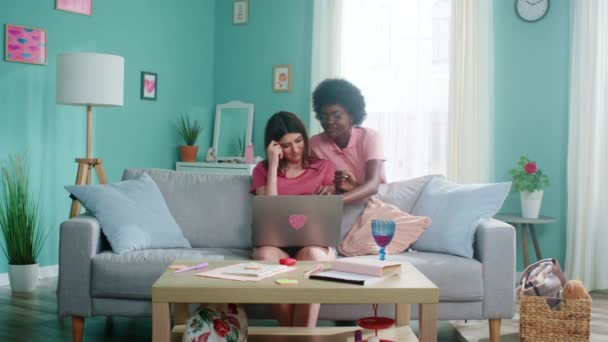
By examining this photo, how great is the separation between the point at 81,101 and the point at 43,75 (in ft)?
1.97

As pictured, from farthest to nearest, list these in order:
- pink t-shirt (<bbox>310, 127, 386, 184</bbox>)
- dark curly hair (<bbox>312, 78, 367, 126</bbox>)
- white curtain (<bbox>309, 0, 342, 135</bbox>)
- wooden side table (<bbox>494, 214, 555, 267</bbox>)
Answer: white curtain (<bbox>309, 0, 342, 135</bbox>)
wooden side table (<bbox>494, 214, 555, 267</bbox>)
dark curly hair (<bbox>312, 78, 367, 126</bbox>)
pink t-shirt (<bbox>310, 127, 386, 184</bbox>)

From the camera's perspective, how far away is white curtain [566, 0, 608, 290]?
4.48 meters

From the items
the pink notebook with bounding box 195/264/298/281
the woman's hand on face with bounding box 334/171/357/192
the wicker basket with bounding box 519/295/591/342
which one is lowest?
the wicker basket with bounding box 519/295/591/342

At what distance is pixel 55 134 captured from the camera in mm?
4727

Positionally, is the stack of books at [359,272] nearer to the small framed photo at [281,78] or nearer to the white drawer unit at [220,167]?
the white drawer unit at [220,167]

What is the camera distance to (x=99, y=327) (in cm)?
339

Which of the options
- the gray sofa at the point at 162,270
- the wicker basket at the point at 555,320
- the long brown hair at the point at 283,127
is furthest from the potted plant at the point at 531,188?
the long brown hair at the point at 283,127

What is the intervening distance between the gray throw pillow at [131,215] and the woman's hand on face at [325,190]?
704 millimetres

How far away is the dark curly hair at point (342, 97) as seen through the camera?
3572mm

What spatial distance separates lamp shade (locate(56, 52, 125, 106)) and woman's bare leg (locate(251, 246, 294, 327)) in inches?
73.8

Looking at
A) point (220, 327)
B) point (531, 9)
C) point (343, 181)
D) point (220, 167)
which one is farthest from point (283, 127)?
point (531, 9)

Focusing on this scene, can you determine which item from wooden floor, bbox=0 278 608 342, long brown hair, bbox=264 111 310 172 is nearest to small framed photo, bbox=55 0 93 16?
wooden floor, bbox=0 278 608 342

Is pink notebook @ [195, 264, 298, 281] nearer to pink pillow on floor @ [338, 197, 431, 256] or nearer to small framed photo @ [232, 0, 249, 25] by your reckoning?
pink pillow on floor @ [338, 197, 431, 256]

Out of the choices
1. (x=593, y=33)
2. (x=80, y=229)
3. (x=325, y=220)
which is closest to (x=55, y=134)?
(x=80, y=229)
